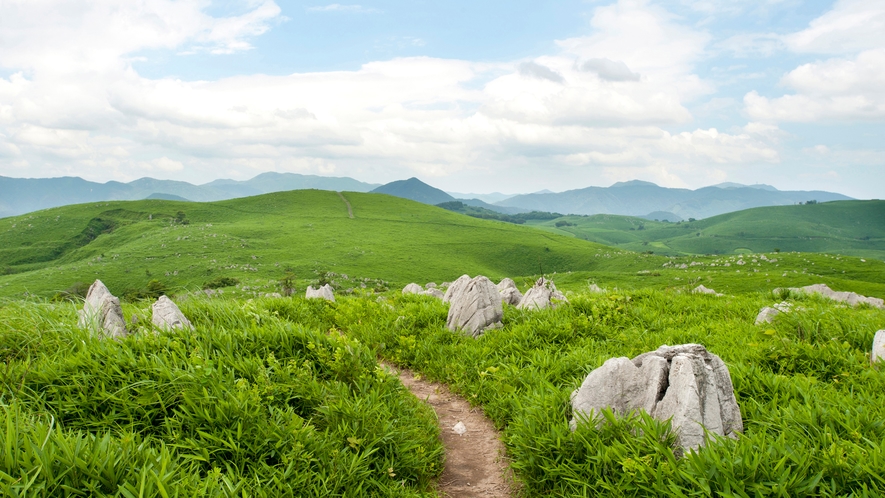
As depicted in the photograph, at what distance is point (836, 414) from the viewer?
5.36m

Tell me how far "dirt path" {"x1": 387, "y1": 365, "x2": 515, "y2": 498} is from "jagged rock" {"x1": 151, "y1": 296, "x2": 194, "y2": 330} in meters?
4.32

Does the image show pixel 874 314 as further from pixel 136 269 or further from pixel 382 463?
pixel 136 269

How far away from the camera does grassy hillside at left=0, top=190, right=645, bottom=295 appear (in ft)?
297

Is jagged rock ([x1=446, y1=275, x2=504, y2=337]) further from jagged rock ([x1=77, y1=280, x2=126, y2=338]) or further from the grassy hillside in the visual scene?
the grassy hillside

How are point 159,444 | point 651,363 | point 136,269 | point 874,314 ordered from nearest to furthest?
point 159,444
point 651,363
point 874,314
point 136,269

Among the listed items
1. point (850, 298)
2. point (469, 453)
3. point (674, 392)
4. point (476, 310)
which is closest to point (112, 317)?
point (469, 453)

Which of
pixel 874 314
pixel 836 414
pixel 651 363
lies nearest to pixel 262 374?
pixel 651 363

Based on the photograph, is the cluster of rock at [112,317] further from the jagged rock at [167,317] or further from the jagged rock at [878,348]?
the jagged rock at [878,348]

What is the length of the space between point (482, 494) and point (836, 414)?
170 inches

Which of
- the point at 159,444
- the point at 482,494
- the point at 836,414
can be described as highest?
the point at 836,414

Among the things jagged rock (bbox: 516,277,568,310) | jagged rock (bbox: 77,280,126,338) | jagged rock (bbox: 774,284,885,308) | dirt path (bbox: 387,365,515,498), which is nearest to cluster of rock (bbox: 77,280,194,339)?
jagged rock (bbox: 77,280,126,338)

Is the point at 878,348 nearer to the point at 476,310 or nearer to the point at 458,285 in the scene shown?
the point at 476,310

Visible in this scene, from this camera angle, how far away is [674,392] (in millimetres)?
5668

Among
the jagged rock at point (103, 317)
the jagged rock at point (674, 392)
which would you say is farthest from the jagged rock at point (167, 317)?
the jagged rock at point (674, 392)
